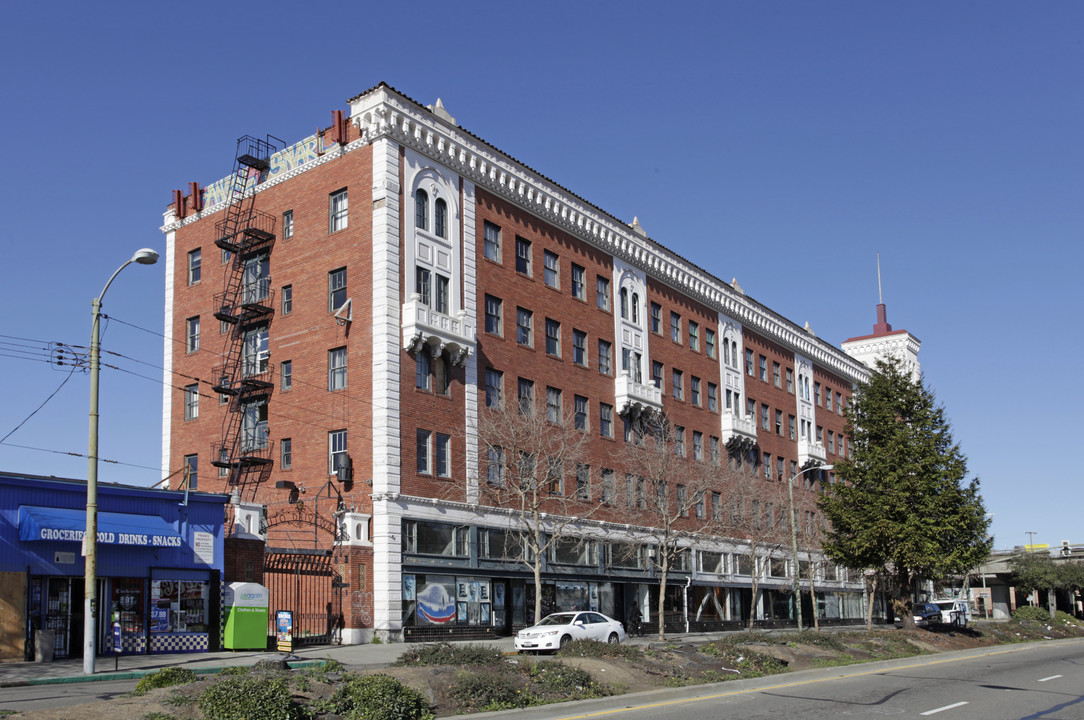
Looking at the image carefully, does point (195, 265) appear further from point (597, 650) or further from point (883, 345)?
point (883, 345)

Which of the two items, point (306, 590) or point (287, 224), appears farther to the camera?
point (287, 224)

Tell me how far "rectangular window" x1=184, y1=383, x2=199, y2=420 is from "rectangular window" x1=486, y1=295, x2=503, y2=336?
15.1 metres

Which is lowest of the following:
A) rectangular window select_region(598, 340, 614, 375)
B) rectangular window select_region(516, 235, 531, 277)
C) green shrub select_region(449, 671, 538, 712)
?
green shrub select_region(449, 671, 538, 712)

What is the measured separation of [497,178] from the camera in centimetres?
4772

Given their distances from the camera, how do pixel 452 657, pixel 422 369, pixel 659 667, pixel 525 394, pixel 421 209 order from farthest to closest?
pixel 525 394 → pixel 421 209 → pixel 422 369 → pixel 659 667 → pixel 452 657

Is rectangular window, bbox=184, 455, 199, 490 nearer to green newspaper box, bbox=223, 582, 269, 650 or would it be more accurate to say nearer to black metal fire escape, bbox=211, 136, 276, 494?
black metal fire escape, bbox=211, 136, 276, 494

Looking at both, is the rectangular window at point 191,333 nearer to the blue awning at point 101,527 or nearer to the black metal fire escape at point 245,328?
the black metal fire escape at point 245,328

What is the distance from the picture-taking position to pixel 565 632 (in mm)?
31922

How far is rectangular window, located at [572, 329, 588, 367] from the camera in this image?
5222cm

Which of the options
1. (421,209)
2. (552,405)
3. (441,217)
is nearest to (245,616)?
(421,209)

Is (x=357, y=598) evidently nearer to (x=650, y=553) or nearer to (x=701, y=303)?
(x=650, y=553)

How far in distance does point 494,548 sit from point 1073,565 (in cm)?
7492

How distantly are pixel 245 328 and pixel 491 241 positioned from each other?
12.3m

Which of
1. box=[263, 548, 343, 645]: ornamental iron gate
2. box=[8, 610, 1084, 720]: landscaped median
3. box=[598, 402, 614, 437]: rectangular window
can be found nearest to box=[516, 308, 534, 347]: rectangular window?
box=[598, 402, 614, 437]: rectangular window
